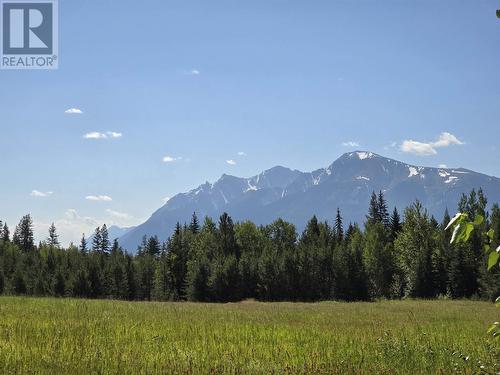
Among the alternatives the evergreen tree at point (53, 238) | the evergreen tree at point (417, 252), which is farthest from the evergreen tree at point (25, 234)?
the evergreen tree at point (417, 252)

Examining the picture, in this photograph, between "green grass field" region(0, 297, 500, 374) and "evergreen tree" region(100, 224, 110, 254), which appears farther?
"evergreen tree" region(100, 224, 110, 254)

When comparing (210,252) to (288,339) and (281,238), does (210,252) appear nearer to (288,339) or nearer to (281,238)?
(281,238)

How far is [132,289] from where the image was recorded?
97188 mm

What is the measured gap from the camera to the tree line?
72125 millimetres

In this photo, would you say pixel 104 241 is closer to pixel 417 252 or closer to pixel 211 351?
pixel 417 252

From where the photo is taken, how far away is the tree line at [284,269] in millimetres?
72125

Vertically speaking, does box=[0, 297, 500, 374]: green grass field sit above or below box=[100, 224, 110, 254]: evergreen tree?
below

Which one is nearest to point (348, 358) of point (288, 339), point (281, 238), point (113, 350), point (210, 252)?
point (288, 339)

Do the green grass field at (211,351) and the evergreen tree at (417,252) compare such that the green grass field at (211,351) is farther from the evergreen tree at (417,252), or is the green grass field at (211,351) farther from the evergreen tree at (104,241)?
the evergreen tree at (104,241)

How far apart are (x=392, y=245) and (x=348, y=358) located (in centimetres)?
8508

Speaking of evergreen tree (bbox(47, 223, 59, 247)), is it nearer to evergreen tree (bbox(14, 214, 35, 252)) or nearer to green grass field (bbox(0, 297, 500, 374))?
evergreen tree (bbox(14, 214, 35, 252))

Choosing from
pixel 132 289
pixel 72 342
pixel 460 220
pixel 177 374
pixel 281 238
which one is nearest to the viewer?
pixel 460 220

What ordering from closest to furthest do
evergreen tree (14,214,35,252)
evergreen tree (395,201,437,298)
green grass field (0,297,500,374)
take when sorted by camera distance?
green grass field (0,297,500,374), evergreen tree (395,201,437,298), evergreen tree (14,214,35,252)

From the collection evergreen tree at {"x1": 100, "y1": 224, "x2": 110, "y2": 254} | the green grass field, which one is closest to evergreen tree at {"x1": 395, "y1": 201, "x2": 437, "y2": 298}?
the green grass field
